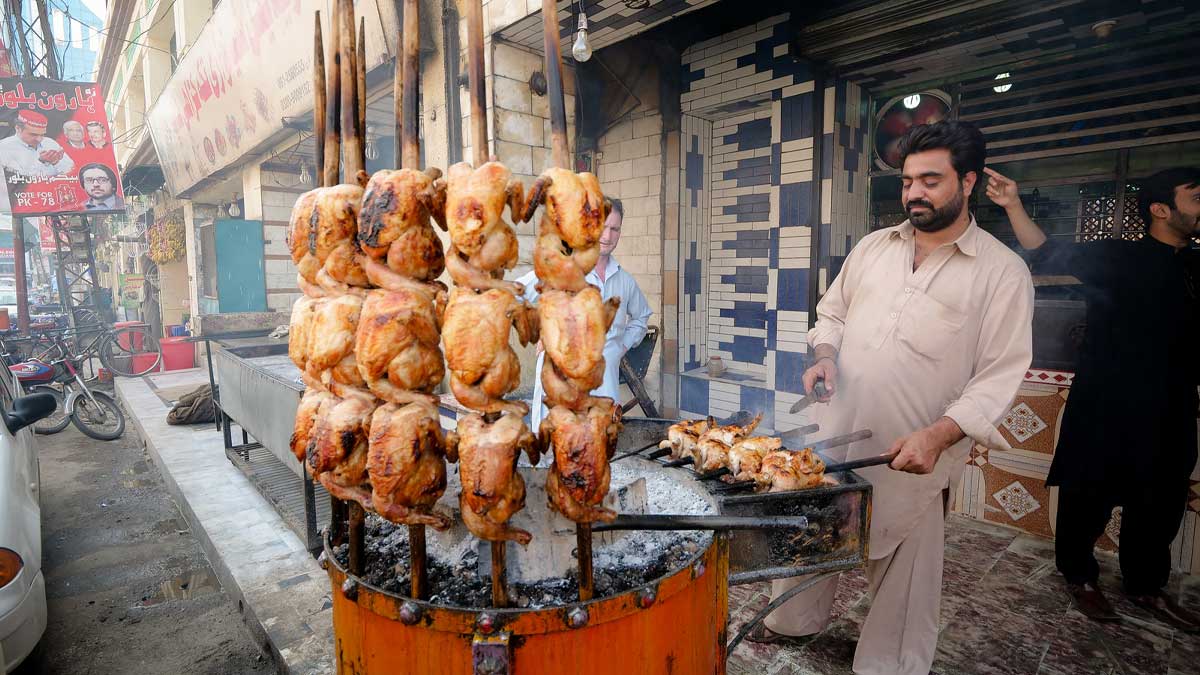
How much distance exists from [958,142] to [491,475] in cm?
260

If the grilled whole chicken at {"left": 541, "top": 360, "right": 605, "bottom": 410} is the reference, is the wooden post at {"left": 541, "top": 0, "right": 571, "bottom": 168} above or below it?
above

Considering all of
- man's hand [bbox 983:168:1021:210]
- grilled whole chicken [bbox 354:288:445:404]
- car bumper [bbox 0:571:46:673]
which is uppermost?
man's hand [bbox 983:168:1021:210]

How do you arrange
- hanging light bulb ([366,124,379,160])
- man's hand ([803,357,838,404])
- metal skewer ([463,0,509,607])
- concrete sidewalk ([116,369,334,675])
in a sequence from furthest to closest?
1. hanging light bulb ([366,124,379,160])
2. concrete sidewalk ([116,369,334,675])
3. man's hand ([803,357,838,404])
4. metal skewer ([463,0,509,607])

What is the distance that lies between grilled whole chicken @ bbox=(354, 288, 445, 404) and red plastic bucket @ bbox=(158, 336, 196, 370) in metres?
14.7

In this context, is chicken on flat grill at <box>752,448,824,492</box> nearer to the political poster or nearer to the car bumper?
Result: the car bumper

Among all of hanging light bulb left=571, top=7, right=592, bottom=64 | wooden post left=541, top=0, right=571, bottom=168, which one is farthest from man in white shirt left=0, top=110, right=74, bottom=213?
wooden post left=541, top=0, right=571, bottom=168

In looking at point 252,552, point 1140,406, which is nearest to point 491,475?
point 252,552

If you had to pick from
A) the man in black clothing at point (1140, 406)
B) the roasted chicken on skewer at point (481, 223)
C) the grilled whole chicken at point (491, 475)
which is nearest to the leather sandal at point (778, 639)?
the man in black clothing at point (1140, 406)

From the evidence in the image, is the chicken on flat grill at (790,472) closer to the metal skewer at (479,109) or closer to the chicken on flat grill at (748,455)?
the chicken on flat grill at (748,455)

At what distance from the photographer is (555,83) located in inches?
63.6

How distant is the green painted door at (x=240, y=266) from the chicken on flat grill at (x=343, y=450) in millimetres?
10592

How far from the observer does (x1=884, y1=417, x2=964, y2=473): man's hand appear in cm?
246

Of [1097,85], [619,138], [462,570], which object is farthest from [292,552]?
[1097,85]

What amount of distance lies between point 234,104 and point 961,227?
1040cm
